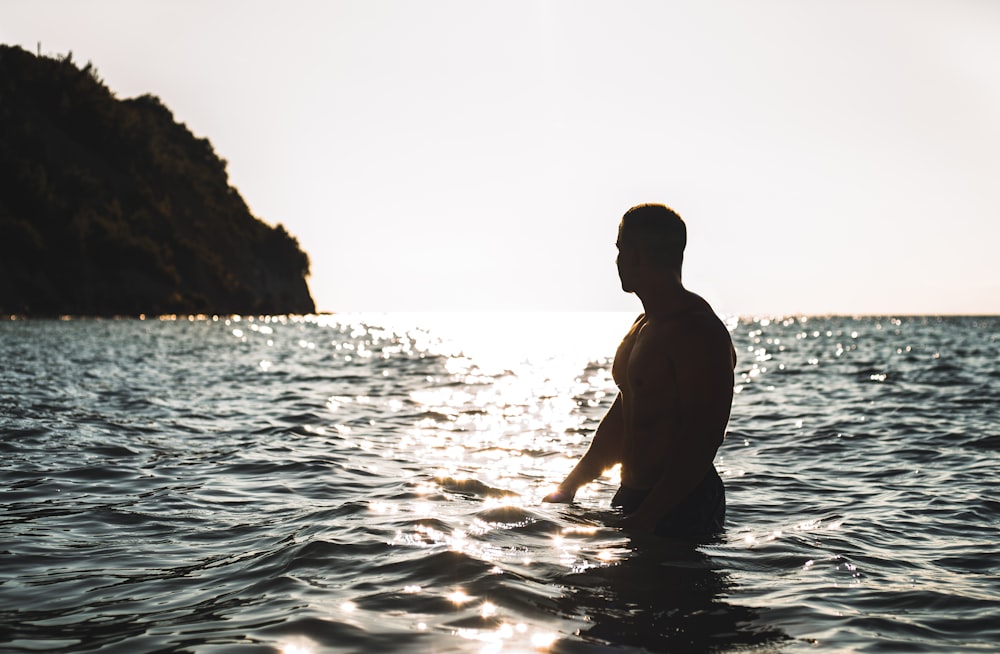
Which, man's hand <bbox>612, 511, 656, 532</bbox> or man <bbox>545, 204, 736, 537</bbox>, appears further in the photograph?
man's hand <bbox>612, 511, 656, 532</bbox>

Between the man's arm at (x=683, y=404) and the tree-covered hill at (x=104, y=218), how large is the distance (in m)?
70.0

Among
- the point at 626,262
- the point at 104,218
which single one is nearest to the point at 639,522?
the point at 626,262

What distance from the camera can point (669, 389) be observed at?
4309 millimetres

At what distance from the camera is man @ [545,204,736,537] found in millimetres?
4141

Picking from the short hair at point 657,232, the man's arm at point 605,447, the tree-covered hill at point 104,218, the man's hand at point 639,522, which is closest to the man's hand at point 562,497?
the man's arm at point 605,447

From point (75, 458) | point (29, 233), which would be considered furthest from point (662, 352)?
point (29, 233)

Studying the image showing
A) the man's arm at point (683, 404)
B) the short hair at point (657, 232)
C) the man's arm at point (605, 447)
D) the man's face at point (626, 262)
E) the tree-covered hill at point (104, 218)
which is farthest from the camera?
the tree-covered hill at point (104, 218)

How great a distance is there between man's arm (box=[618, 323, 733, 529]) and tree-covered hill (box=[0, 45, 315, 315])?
69950 mm

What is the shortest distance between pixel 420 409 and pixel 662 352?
1043 cm

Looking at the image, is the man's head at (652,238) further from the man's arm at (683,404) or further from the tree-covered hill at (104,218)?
the tree-covered hill at (104,218)

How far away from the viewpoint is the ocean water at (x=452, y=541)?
343cm

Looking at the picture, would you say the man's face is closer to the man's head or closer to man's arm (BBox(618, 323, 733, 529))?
the man's head

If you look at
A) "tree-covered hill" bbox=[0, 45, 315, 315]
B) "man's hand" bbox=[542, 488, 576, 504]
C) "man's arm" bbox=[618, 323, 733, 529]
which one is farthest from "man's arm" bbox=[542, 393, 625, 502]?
"tree-covered hill" bbox=[0, 45, 315, 315]

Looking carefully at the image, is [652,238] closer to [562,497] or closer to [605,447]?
[605,447]
